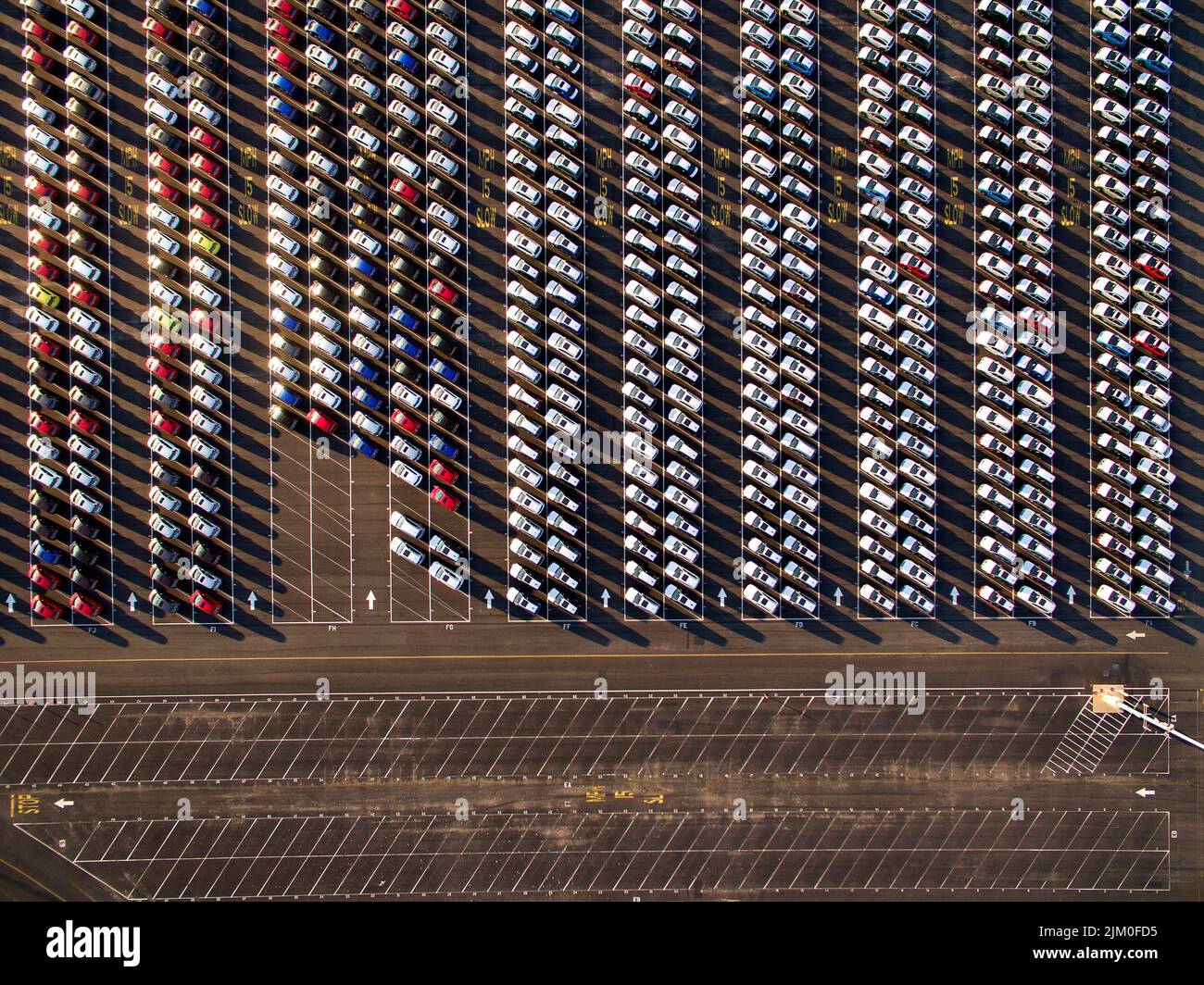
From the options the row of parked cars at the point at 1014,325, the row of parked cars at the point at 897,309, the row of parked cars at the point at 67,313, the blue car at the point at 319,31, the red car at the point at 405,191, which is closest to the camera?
the blue car at the point at 319,31

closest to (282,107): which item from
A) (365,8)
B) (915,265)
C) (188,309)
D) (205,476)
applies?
(365,8)

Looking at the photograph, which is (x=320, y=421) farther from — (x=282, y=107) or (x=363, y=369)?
(x=282, y=107)

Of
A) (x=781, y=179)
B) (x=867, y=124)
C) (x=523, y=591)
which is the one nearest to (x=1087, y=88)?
(x=867, y=124)

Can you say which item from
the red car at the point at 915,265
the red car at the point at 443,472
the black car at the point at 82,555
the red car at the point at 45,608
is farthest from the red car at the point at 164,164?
the red car at the point at 915,265

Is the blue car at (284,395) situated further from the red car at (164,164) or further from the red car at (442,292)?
the red car at (164,164)

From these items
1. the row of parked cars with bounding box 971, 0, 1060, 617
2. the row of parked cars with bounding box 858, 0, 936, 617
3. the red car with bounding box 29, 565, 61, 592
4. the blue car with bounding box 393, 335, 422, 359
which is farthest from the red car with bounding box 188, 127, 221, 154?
the row of parked cars with bounding box 971, 0, 1060, 617

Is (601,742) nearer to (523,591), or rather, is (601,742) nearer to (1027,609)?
(523,591)

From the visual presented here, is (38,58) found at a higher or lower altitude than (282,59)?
lower
